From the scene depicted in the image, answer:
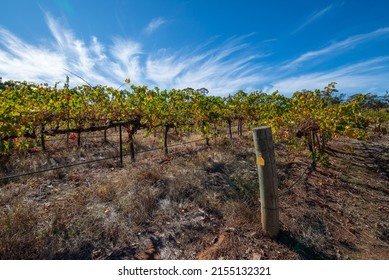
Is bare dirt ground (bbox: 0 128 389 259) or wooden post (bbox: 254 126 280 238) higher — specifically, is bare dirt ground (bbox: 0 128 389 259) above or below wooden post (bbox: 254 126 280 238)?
below

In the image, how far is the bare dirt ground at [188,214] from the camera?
294cm

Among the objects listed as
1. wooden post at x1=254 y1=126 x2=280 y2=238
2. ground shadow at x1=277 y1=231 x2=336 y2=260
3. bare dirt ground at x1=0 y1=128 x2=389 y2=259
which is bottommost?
ground shadow at x1=277 y1=231 x2=336 y2=260

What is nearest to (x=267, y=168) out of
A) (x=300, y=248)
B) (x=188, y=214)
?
(x=300, y=248)

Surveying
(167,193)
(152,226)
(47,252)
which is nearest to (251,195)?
(167,193)

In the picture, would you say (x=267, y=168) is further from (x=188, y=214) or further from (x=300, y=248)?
(x=188, y=214)

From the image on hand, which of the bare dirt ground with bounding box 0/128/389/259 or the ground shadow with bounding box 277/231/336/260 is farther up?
the bare dirt ground with bounding box 0/128/389/259

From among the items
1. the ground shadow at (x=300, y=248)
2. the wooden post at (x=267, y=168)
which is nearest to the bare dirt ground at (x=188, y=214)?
the ground shadow at (x=300, y=248)


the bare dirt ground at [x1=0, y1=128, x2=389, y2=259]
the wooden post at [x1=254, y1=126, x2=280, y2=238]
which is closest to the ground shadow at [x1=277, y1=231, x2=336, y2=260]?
the bare dirt ground at [x1=0, y1=128, x2=389, y2=259]

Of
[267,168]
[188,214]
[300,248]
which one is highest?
[267,168]

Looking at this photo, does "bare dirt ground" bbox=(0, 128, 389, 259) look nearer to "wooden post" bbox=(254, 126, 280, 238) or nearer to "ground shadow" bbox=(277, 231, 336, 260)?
"ground shadow" bbox=(277, 231, 336, 260)

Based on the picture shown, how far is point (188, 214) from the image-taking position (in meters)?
3.80

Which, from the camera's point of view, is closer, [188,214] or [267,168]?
[267,168]

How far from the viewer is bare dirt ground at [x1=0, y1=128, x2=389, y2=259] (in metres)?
2.94
